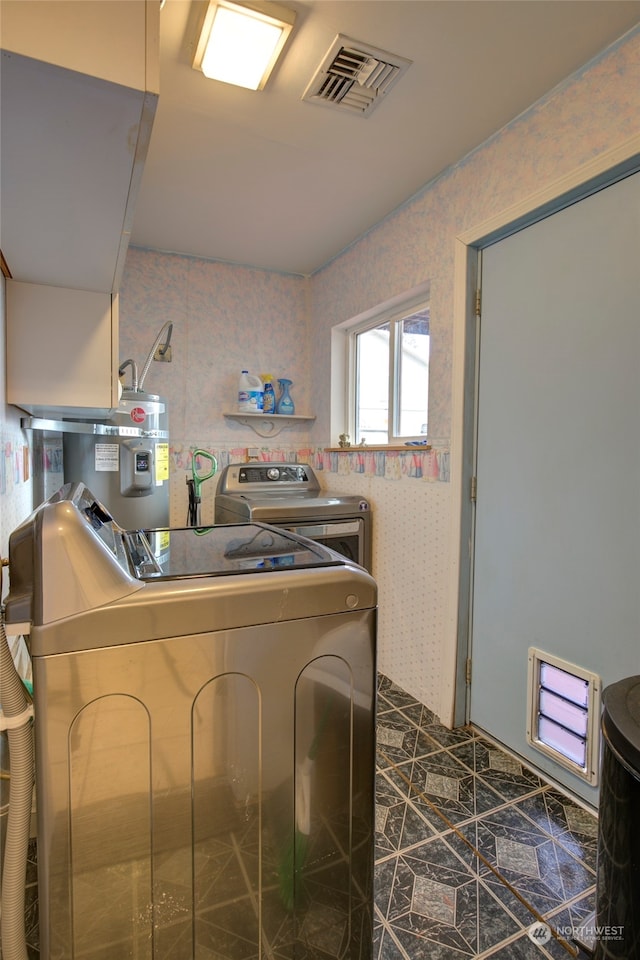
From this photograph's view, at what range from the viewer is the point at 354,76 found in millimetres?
1580

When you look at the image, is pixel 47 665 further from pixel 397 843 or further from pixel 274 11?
pixel 274 11

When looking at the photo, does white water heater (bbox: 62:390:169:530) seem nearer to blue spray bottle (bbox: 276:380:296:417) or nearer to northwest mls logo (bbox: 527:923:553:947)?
blue spray bottle (bbox: 276:380:296:417)

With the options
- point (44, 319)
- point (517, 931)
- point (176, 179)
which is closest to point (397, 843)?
point (517, 931)

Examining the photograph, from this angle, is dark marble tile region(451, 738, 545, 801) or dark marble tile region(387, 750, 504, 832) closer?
dark marble tile region(387, 750, 504, 832)

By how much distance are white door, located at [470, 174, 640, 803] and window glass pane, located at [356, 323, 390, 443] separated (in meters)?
0.99

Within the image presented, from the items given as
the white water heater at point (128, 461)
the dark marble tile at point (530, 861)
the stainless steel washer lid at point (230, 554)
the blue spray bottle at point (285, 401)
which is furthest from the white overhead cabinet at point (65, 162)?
the blue spray bottle at point (285, 401)

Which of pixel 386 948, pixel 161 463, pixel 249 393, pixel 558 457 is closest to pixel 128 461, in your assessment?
pixel 161 463

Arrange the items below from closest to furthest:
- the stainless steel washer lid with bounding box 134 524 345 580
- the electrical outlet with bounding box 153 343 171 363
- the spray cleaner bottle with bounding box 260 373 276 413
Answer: the stainless steel washer lid with bounding box 134 524 345 580
the electrical outlet with bounding box 153 343 171 363
the spray cleaner bottle with bounding box 260 373 276 413

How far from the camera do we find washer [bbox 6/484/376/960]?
28.5 inches

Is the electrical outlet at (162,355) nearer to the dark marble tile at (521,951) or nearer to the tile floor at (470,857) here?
the tile floor at (470,857)

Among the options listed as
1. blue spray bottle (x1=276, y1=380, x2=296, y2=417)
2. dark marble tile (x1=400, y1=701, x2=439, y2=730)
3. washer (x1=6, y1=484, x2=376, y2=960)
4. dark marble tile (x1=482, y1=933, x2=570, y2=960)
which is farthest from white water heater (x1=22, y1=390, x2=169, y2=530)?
dark marble tile (x1=482, y1=933, x2=570, y2=960)

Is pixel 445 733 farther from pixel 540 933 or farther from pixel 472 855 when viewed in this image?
pixel 540 933

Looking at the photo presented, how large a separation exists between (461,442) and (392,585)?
0.90 meters

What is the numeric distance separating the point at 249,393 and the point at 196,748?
2.56m
